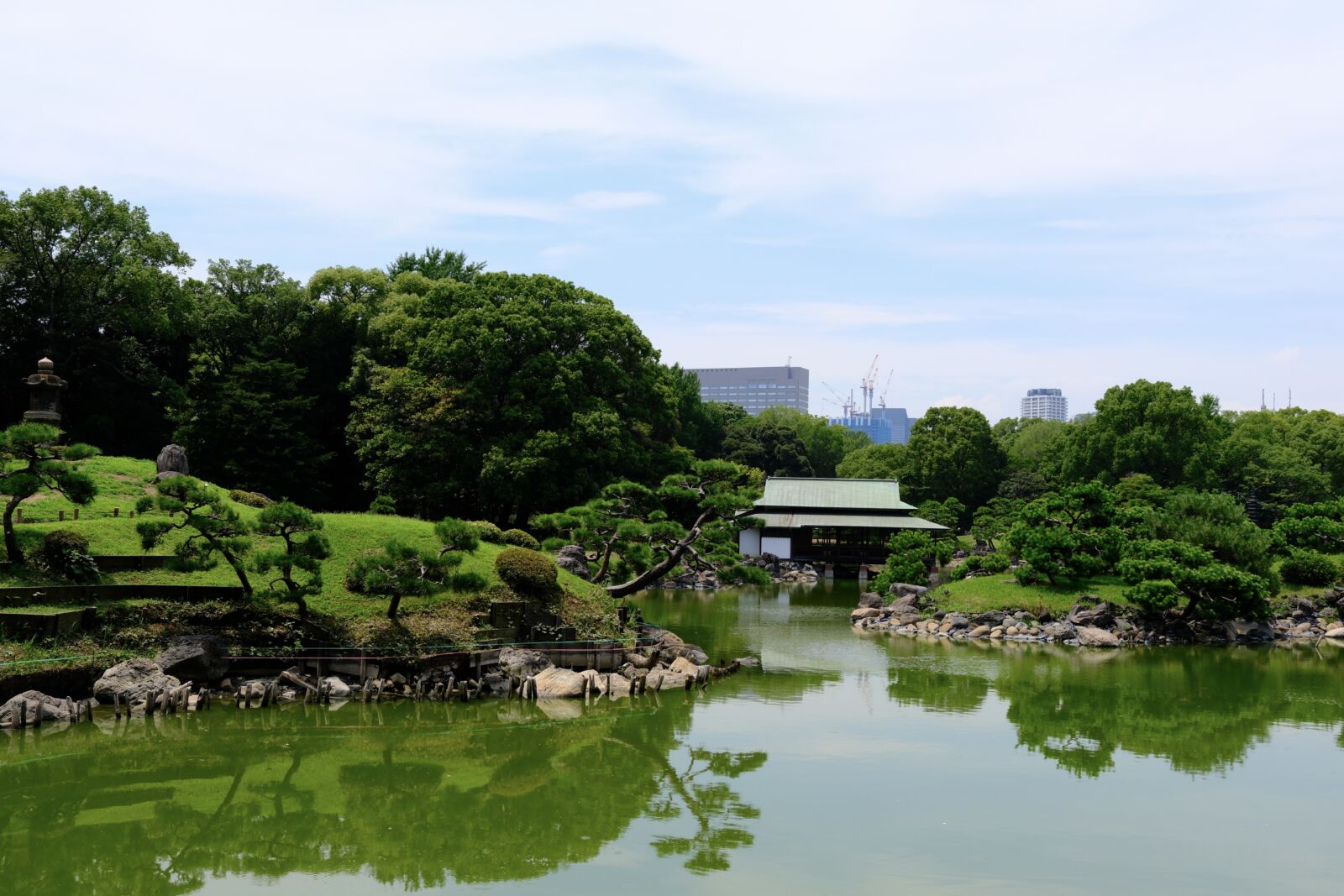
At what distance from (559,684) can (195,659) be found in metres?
6.18

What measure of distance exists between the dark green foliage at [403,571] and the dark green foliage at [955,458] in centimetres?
4585

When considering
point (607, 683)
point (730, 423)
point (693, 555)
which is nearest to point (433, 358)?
point (693, 555)

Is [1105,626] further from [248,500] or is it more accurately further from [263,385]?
[263,385]

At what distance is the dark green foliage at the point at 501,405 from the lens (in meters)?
36.5

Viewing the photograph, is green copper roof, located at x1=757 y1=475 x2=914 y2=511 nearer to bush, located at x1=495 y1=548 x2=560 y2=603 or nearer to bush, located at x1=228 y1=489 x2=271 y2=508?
bush, located at x1=228 y1=489 x2=271 y2=508

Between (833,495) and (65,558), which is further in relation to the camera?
(833,495)

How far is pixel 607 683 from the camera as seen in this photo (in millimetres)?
19531

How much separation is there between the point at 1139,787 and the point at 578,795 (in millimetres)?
7643

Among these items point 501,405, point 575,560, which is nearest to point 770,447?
point 501,405

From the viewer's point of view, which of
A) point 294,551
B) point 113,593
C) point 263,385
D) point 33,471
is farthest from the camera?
point 263,385

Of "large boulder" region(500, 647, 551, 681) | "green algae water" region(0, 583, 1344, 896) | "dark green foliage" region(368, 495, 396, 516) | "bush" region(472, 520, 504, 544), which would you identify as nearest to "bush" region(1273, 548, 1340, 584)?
"green algae water" region(0, 583, 1344, 896)

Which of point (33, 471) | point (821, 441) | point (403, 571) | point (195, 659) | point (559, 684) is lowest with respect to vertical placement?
point (559, 684)

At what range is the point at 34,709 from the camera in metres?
15.4

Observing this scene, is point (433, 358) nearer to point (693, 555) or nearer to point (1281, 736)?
point (693, 555)
